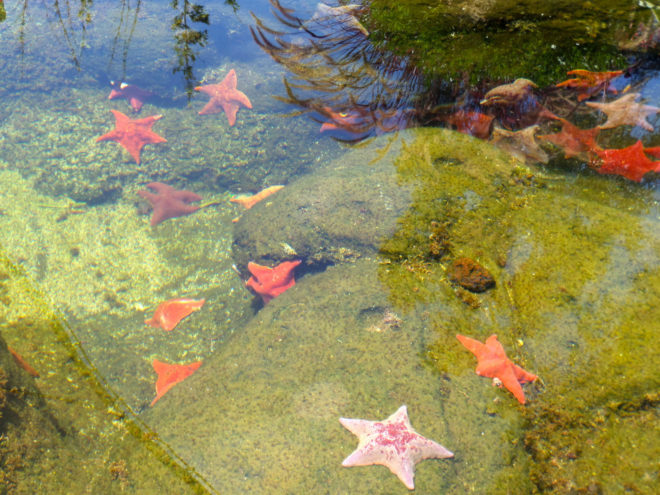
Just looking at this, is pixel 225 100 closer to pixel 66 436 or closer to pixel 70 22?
pixel 70 22

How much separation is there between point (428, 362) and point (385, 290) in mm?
704

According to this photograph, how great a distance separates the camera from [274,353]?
3029 millimetres

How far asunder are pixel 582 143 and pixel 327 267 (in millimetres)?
2631

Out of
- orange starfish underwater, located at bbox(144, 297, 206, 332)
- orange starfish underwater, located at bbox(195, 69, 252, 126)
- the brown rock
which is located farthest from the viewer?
orange starfish underwater, located at bbox(195, 69, 252, 126)

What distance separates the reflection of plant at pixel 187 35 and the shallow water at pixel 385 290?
3739mm

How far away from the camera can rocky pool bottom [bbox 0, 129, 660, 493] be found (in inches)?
87.8

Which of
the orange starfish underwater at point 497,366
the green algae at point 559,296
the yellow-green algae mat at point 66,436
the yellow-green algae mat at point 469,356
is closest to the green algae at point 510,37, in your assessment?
the green algae at point 559,296

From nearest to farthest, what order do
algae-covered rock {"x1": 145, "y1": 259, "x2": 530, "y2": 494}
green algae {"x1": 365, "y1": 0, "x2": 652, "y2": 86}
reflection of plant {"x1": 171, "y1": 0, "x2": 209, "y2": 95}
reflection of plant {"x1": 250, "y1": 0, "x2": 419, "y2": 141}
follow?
algae-covered rock {"x1": 145, "y1": 259, "x2": 530, "y2": 494}, green algae {"x1": 365, "y1": 0, "x2": 652, "y2": 86}, reflection of plant {"x1": 250, "y1": 0, "x2": 419, "y2": 141}, reflection of plant {"x1": 171, "y1": 0, "x2": 209, "y2": 95}

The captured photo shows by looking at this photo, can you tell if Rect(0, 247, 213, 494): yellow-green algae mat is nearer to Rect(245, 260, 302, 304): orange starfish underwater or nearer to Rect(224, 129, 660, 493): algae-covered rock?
Rect(224, 129, 660, 493): algae-covered rock

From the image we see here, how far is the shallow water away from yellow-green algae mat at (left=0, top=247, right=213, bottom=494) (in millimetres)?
14

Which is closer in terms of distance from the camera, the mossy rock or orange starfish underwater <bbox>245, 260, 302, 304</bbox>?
the mossy rock

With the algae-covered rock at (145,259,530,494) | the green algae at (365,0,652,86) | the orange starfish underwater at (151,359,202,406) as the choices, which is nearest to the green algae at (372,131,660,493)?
the algae-covered rock at (145,259,530,494)

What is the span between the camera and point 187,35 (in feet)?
30.8

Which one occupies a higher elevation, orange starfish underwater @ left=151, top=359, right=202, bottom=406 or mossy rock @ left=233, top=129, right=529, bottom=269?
mossy rock @ left=233, top=129, right=529, bottom=269
